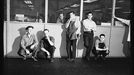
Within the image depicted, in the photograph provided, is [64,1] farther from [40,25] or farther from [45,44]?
[45,44]

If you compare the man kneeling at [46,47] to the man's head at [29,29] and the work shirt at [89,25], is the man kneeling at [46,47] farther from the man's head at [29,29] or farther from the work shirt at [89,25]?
the work shirt at [89,25]

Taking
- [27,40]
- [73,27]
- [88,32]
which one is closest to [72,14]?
[73,27]

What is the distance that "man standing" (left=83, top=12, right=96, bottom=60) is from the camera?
1417 millimetres

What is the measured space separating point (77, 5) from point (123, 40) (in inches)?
21.1

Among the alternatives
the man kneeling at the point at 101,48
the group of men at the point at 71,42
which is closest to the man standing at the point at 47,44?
the group of men at the point at 71,42

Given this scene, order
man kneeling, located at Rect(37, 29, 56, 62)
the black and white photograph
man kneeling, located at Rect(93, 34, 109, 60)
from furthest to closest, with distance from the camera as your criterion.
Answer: man kneeling, located at Rect(93, 34, 109, 60)
man kneeling, located at Rect(37, 29, 56, 62)
the black and white photograph

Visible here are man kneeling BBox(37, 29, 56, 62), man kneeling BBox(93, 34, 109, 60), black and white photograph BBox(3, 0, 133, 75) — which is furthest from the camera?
man kneeling BBox(93, 34, 109, 60)

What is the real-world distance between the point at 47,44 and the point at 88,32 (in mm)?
400

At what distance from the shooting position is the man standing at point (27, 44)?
1.30 metres

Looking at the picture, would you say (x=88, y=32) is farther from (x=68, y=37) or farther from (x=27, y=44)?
(x=27, y=44)

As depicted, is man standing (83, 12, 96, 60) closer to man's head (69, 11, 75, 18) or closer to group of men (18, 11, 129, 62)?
group of men (18, 11, 129, 62)

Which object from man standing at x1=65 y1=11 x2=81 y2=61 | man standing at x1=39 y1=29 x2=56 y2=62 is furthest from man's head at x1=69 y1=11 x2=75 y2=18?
man standing at x1=39 y1=29 x2=56 y2=62

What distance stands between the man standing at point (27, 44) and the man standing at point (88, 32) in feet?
1.53

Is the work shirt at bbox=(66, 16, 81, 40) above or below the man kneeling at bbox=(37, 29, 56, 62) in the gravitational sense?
above
